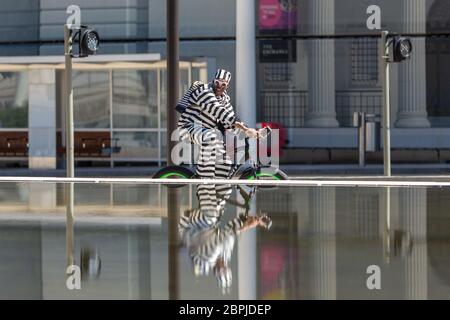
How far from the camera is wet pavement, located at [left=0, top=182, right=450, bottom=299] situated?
7027 millimetres

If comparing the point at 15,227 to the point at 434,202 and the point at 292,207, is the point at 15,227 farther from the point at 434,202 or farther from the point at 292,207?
the point at 434,202

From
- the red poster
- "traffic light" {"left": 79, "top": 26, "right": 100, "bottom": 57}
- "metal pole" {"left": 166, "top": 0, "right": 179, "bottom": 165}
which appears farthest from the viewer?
the red poster

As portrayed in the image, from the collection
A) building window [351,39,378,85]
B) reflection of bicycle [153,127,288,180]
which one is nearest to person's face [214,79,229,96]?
reflection of bicycle [153,127,288,180]

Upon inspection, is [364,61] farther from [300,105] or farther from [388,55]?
[388,55]

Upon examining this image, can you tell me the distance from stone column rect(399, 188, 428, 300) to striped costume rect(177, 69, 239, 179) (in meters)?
2.33

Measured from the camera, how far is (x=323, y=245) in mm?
9195

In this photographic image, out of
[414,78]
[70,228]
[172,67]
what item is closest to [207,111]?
[70,228]

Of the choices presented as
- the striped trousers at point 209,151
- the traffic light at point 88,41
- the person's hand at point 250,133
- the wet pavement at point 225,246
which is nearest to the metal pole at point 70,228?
the wet pavement at point 225,246

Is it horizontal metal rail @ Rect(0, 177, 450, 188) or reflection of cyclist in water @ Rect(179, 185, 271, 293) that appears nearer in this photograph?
reflection of cyclist in water @ Rect(179, 185, 271, 293)

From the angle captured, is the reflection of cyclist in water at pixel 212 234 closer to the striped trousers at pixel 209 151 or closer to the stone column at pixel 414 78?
the striped trousers at pixel 209 151

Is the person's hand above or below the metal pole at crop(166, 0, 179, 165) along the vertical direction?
below

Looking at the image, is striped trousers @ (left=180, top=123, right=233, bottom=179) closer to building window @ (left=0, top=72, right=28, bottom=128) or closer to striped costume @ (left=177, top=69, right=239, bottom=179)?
striped costume @ (left=177, top=69, right=239, bottom=179)

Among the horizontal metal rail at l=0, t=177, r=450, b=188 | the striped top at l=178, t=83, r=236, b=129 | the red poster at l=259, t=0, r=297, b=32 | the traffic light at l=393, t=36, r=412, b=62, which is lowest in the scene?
the horizontal metal rail at l=0, t=177, r=450, b=188
